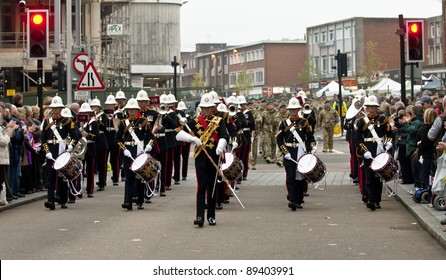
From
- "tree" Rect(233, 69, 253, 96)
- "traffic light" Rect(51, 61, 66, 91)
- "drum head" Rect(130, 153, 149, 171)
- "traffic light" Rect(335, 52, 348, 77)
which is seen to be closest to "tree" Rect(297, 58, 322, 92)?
"tree" Rect(233, 69, 253, 96)

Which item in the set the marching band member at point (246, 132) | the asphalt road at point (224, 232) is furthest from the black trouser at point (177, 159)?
the asphalt road at point (224, 232)

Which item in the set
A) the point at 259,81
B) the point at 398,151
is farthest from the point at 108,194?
the point at 259,81

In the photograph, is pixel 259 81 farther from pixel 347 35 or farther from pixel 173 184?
pixel 173 184

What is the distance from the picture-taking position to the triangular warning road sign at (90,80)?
88.2ft

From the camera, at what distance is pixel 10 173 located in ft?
67.3

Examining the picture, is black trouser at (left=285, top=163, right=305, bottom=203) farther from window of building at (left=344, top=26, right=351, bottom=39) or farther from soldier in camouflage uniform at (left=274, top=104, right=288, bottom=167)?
window of building at (left=344, top=26, right=351, bottom=39)

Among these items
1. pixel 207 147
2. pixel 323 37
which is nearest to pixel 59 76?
pixel 207 147

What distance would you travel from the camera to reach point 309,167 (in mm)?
18578

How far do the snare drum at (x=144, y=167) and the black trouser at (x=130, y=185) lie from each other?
0.60ft

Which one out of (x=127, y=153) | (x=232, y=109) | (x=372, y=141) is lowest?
(x=127, y=153)

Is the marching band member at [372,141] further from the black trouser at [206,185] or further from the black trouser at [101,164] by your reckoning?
the black trouser at [101,164]

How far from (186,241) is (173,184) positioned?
11610 millimetres

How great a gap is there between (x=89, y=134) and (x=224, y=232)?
8637mm

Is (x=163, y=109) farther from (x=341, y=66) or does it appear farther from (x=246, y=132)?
(x=341, y=66)
